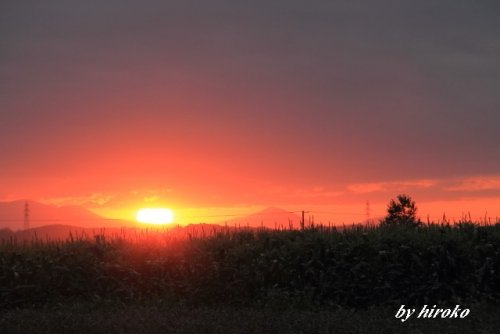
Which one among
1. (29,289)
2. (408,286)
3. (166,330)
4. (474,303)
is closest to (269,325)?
(166,330)

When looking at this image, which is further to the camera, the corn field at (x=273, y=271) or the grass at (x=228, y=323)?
the corn field at (x=273, y=271)

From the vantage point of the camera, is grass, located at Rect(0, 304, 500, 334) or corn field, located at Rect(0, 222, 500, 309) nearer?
grass, located at Rect(0, 304, 500, 334)

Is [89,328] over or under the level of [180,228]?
under

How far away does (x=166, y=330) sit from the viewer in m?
10.2

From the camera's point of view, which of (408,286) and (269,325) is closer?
(269,325)

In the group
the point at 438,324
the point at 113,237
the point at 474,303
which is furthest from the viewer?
the point at 113,237

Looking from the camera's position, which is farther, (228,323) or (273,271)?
(273,271)

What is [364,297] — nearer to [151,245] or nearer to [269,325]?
[269,325]

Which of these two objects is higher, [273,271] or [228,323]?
[273,271]

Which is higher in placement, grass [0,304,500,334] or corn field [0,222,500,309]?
corn field [0,222,500,309]

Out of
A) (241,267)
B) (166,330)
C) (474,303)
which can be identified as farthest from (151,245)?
(474,303)

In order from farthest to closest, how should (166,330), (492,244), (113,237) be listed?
(113,237) < (492,244) < (166,330)

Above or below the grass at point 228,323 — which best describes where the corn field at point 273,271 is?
above

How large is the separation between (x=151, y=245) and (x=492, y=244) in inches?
357
